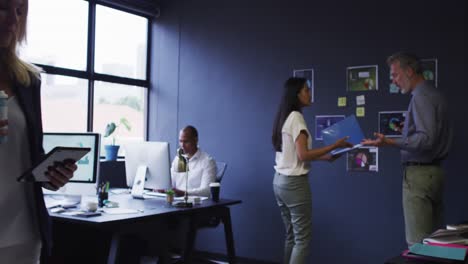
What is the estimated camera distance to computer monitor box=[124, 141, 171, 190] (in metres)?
3.38

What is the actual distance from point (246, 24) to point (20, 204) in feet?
12.6

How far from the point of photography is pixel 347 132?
10.8 ft

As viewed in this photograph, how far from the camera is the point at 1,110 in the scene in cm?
111

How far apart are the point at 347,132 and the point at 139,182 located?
60.7 inches

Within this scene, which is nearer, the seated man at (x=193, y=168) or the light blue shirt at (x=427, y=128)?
the light blue shirt at (x=427, y=128)

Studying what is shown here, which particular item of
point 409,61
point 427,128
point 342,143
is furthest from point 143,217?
point 409,61

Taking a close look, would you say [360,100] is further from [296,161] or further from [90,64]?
[90,64]

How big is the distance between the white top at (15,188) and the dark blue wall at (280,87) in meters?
3.25

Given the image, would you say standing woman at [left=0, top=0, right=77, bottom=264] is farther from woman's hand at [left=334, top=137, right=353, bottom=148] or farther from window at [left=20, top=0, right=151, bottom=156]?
window at [left=20, top=0, right=151, bottom=156]

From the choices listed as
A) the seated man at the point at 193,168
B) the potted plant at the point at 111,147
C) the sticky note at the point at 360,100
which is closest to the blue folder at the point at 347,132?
the sticky note at the point at 360,100

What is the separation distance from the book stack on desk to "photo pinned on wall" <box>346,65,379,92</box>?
2.28 metres

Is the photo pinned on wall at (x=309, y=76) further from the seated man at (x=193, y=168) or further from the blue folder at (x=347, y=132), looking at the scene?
the seated man at (x=193, y=168)

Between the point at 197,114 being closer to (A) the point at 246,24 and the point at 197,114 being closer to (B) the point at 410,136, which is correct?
(A) the point at 246,24

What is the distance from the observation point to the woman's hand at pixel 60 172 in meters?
1.24
